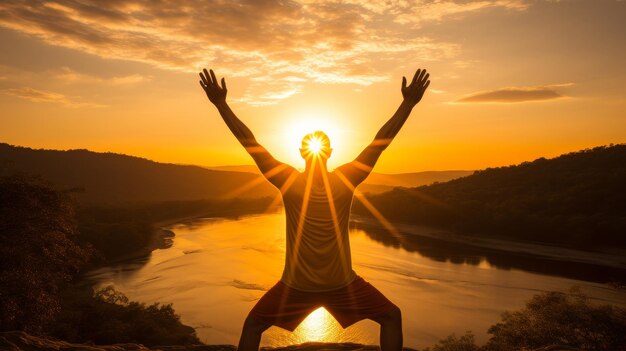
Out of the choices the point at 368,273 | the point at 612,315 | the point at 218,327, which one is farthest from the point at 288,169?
the point at 368,273

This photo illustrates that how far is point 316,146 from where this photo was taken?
3.81 metres

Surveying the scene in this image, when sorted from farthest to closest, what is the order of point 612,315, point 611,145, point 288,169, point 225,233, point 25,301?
point 611,145
point 225,233
point 612,315
point 25,301
point 288,169

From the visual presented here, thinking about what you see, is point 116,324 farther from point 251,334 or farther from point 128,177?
point 128,177

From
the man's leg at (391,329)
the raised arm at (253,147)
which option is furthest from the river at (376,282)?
the raised arm at (253,147)

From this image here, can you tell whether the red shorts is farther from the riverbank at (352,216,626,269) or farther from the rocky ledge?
the riverbank at (352,216,626,269)

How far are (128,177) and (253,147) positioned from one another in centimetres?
16606

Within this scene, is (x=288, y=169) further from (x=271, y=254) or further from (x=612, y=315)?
(x=271, y=254)

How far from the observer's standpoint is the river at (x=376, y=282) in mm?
29734

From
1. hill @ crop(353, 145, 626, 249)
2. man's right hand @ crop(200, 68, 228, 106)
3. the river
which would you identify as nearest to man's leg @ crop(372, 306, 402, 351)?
man's right hand @ crop(200, 68, 228, 106)

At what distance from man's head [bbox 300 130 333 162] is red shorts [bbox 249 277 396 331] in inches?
44.7

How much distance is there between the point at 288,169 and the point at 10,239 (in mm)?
18559

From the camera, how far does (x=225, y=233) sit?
68.4 meters

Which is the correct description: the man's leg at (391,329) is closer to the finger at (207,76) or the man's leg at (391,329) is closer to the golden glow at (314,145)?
the golden glow at (314,145)

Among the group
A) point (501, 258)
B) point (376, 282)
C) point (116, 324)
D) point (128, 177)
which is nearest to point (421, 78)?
point (116, 324)
